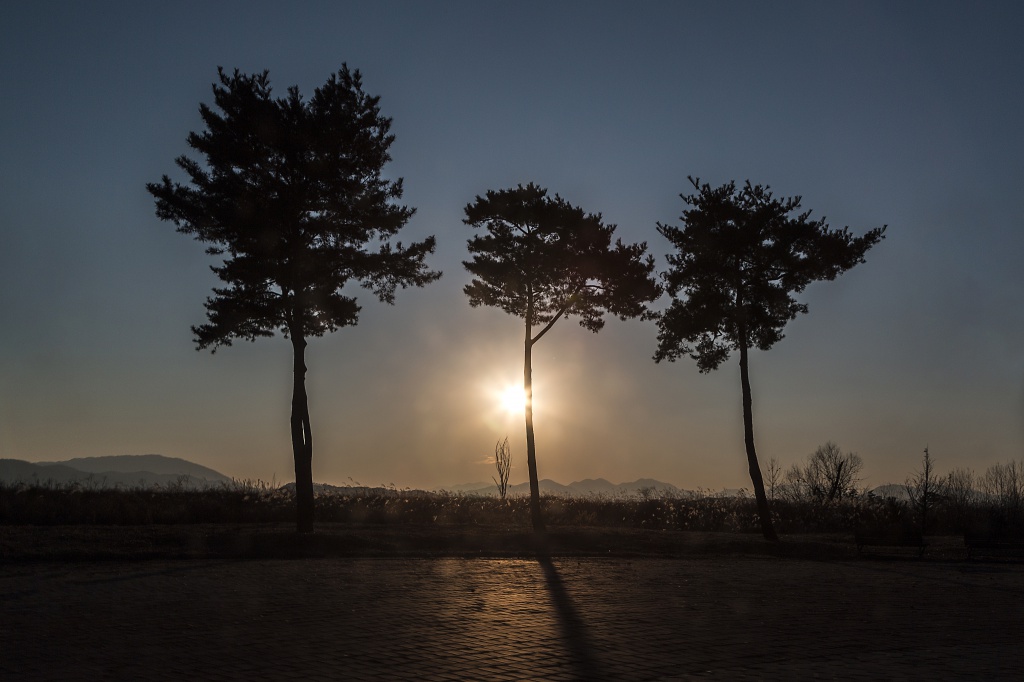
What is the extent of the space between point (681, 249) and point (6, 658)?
24.5 metres

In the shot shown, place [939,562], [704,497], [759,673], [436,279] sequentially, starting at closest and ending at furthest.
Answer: [759,673] < [939,562] < [436,279] < [704,497]

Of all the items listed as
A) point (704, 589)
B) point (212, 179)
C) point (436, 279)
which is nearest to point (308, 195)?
point (212, 179)

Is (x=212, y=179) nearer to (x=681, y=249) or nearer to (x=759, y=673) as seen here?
(x=681, y=249)

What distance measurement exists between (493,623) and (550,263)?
2091 cm

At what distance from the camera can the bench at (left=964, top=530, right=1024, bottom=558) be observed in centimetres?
2245

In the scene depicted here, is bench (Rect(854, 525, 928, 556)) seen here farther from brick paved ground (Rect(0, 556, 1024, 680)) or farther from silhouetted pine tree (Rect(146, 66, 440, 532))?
silhouetted pine tree (Rect(146, 66, 440, 532))

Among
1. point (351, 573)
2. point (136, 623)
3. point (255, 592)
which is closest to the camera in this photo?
point (136, 623)

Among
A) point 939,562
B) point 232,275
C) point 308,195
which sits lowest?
point 939,562

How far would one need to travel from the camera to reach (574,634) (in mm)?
10617

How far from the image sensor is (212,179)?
25.3 m

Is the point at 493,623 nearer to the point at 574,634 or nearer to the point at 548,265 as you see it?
the point at 574,634

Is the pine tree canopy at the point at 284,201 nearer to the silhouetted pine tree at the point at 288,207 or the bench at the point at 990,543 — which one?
the silhouetted pine tree at the point at 288,207

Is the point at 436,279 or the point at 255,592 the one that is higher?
the point at 436,279

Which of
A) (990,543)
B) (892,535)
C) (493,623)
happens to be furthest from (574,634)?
(990,543)
